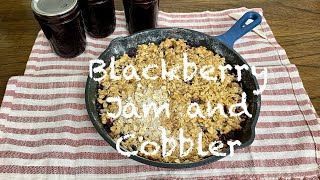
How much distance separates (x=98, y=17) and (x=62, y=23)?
13 centimetres

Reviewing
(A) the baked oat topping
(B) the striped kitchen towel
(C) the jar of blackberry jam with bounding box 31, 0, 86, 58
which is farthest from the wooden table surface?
(A) the baked oat topping

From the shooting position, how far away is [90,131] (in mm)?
777

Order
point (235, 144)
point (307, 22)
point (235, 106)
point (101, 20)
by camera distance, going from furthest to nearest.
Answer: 1. point (307, 22)
2. point (101, 20)
3. point (235, 106)
4. point (235, 144)

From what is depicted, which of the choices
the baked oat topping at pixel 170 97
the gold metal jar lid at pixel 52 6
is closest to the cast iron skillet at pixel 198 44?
the baked oat topping at pixel 170 97

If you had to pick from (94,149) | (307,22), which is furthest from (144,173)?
(307,22)

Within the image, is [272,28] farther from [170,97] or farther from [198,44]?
[170,97]

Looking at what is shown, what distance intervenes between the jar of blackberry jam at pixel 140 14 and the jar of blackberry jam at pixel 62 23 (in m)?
0.14

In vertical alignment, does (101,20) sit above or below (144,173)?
above

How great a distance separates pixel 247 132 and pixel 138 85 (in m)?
0.29

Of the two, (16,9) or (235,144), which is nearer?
(235,144)

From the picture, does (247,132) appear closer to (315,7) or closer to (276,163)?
(276,163)

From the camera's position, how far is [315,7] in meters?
1.07

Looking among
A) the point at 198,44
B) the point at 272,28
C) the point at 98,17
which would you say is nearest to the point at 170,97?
the point at 198,44

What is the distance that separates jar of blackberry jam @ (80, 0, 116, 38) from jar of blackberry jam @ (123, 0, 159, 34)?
0.05 meters
